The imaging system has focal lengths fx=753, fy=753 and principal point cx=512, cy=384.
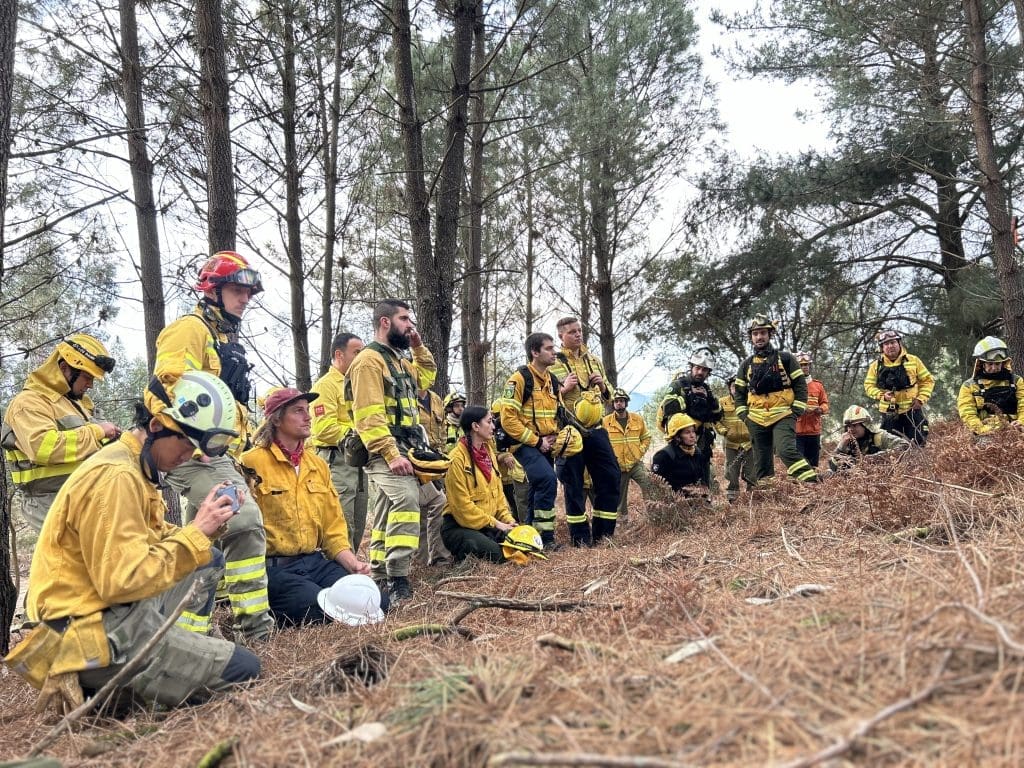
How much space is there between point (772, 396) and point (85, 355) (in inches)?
253

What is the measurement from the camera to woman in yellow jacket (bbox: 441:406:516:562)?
6.43 metres

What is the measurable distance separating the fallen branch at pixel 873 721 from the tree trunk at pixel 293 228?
8640mm

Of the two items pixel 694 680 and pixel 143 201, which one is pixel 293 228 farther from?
pixel 694 680

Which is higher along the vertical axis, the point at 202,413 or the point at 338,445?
the point at 202,413

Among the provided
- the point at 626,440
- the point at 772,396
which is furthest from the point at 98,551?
the point at 626,440

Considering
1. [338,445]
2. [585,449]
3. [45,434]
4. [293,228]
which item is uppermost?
[293,228]

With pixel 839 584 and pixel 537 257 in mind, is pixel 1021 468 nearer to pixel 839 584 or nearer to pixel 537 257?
pixel 839 584

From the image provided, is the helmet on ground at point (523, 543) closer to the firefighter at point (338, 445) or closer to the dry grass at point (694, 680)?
the firefighter at point (338, 445)

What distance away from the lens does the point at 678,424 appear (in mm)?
8805

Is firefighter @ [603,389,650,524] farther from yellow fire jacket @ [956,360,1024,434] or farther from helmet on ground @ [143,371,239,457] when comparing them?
helmet on ground @ [143,371,239,457]

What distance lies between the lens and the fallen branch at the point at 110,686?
9.09 feet

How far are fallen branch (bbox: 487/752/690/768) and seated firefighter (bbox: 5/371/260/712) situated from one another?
1716mm

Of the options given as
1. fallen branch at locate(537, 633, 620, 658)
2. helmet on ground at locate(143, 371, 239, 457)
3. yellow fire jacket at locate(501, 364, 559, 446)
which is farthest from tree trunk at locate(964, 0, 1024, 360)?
helmet on ground at locate(143, 371, 239, 457)

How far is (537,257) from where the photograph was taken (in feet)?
59.2
